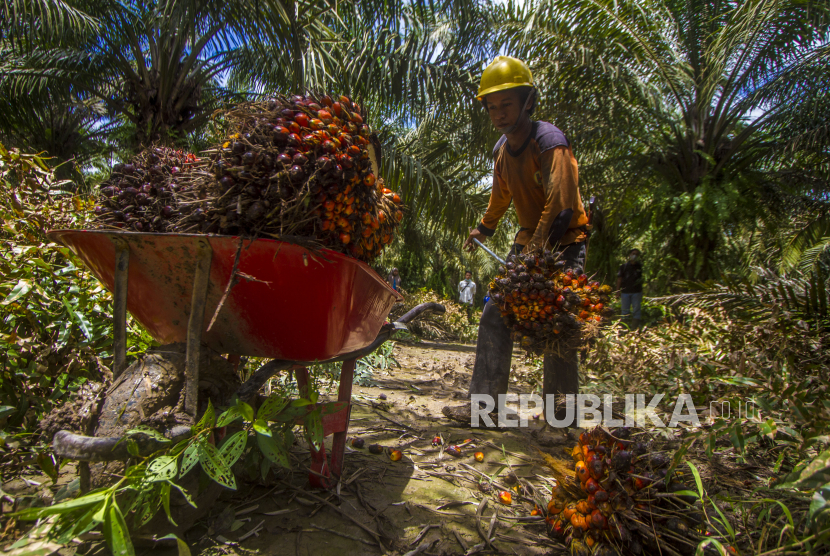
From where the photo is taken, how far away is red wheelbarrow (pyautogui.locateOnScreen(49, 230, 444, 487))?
4.41ft

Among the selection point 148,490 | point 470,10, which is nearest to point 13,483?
point 148,490

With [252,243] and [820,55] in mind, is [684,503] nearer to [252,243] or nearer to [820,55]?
[252,243]

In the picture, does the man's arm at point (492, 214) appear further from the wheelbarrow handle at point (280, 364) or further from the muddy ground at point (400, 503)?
the muddy ground at point (400, 503)

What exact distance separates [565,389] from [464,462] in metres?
0.76

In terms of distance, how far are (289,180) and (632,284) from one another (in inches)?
264

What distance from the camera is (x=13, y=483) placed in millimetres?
1615

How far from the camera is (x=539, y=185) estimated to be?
2.70m

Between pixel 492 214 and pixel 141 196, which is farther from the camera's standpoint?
pixel 492 214

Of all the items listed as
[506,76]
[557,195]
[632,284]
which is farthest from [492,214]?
[632,284]

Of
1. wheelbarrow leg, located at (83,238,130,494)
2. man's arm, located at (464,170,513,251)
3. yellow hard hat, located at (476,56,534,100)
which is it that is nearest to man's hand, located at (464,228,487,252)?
man's arm, located at (464,170,513,251)

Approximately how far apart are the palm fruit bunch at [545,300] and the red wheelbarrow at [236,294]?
3.08 ft

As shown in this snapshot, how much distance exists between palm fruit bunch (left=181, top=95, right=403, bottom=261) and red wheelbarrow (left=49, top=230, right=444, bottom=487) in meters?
0.08

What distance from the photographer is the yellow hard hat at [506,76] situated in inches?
98.9

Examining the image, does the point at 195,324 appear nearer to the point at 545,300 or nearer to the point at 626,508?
the point at 626,508
